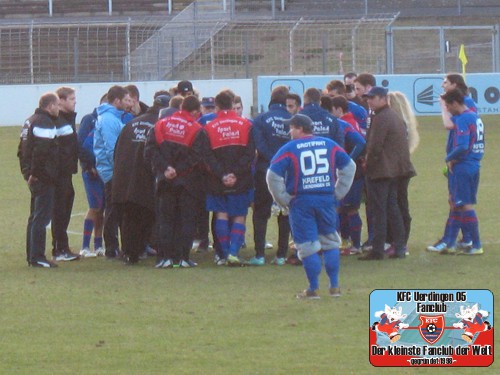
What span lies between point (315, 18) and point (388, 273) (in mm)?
30075

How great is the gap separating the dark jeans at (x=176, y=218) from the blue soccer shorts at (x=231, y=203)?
225mm

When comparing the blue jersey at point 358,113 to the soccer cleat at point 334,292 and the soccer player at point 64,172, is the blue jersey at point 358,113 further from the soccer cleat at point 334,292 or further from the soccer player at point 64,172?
the soccer cleat at point 334,292

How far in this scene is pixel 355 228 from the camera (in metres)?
12.9

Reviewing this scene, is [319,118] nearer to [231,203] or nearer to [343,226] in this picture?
[231,203]

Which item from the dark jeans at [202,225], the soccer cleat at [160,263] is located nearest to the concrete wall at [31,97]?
the dark jeans at [202,225]

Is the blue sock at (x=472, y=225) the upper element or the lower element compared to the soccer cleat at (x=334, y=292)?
upper

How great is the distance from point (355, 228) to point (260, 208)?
129cm

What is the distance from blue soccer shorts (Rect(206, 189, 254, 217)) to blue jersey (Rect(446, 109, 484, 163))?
7.15 feet

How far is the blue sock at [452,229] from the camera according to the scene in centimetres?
1252

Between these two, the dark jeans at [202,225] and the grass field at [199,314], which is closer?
the grass field at [199,314]

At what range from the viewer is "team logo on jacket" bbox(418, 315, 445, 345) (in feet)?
23.8

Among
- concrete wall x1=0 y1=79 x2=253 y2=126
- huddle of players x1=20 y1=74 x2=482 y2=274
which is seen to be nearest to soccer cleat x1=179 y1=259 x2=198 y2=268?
huddle of players x1=20 y1=74 x2=482 y2=274

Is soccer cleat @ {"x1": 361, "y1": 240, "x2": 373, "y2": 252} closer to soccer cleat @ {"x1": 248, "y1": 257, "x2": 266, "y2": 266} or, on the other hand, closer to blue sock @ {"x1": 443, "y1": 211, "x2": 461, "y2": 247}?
blue sock @ {"x1": 443, "y1": 211, "x2": 461, "y2": 247}

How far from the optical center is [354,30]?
3528cm
